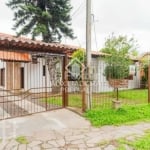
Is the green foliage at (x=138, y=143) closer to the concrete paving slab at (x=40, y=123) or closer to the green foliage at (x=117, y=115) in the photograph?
the green foliage at (x=117, y=115)

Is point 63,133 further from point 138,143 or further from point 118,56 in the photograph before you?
point 118,56

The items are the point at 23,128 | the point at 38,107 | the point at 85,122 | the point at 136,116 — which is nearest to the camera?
the point at 23,128

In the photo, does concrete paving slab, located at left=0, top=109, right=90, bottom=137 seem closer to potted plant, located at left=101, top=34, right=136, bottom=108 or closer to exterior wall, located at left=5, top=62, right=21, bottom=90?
potted plant, located at left=101, top=34, right=136, bottom=108

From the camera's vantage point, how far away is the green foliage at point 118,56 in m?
14.3

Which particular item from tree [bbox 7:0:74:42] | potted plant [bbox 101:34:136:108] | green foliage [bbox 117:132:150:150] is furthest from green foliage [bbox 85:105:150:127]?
tree [bbox 7:0:74:42]

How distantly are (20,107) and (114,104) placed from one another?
4.12 meters

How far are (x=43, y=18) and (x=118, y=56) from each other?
8532 millimetres

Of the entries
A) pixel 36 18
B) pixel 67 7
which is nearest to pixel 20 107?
pixel 36 18

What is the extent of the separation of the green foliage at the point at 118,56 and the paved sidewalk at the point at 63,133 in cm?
625

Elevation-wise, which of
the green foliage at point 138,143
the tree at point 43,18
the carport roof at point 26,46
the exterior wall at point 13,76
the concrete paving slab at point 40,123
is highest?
the tree at point 43,18

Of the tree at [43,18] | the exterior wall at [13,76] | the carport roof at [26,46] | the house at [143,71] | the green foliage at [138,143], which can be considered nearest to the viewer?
the green foliage at [138,143]

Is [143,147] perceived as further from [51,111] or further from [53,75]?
[53,75]

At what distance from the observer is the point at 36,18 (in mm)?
19984

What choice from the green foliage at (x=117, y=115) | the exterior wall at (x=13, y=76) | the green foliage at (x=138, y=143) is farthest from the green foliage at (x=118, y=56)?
the green foliage at (x=138, y=143)
